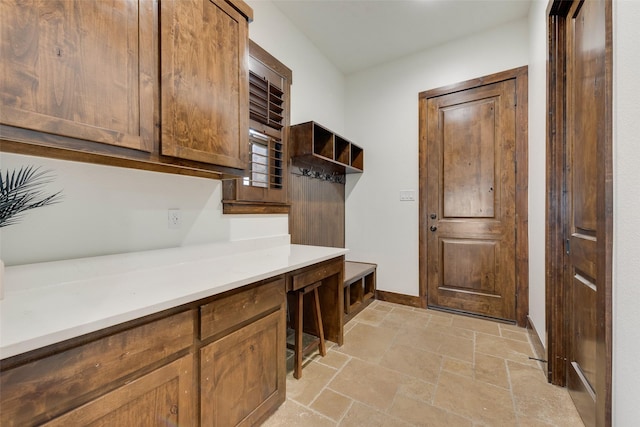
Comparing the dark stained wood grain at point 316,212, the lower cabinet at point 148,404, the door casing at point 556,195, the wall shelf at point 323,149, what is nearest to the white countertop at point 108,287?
the lower cabinet at point 148,404

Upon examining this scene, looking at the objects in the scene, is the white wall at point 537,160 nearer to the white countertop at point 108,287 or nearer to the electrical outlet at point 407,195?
the electrical outlet at point 407,195

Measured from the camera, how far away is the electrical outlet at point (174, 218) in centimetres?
157

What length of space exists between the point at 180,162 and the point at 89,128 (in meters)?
0.37

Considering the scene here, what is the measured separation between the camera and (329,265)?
2.00m

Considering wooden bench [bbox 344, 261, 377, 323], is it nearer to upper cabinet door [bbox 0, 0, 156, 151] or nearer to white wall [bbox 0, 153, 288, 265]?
white wall [bbox 0, 153, 288, 265]

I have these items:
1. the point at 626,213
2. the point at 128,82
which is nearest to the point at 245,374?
the point at 128,82

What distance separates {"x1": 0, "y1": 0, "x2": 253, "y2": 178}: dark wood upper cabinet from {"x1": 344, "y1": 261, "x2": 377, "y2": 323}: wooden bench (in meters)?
1.71

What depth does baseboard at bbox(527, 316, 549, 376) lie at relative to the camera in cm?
187

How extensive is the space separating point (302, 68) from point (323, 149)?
847mm

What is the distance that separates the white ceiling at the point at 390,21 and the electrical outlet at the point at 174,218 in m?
2.03

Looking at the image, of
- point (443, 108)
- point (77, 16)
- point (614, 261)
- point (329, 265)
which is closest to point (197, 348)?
point (329, 265)

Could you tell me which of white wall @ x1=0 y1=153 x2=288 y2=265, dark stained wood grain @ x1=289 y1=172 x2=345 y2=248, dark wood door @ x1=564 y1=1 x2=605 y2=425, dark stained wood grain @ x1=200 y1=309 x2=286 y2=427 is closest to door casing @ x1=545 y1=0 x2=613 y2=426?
dark wood door @ x1=564 y1=1 x2=605 y2=425

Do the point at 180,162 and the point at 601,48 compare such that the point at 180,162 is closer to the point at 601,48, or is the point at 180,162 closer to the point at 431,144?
the point at 601,48

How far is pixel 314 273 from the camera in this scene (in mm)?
1812
